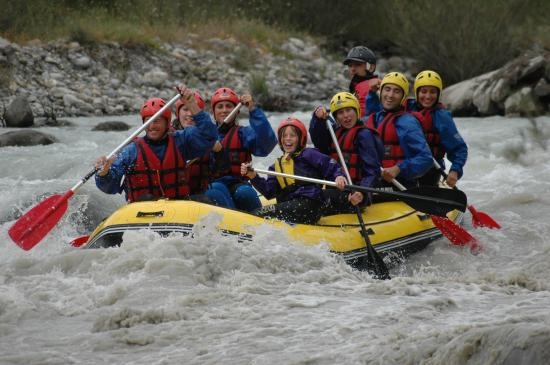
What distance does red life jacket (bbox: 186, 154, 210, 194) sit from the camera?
7.25 meters

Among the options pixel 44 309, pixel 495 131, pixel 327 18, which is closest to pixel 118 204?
pixel 44 309

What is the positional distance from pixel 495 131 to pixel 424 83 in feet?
20.6

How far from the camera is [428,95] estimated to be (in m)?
8.26

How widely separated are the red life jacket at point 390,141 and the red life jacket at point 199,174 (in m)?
1.53

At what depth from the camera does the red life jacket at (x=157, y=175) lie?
6746mm

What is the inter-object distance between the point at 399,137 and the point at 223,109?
1.48 metres

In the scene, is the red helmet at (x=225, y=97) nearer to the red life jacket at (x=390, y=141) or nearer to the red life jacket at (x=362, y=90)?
the red life jacket at (x=390, y=141)

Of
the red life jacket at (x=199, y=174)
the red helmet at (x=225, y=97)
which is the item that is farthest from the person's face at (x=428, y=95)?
the red life jacket at (x=199, y=174)

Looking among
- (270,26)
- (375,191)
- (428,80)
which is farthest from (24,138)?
(270,26)

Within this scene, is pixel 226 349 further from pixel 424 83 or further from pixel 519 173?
pixel 519 173

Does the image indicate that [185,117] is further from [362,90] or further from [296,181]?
[362,90]

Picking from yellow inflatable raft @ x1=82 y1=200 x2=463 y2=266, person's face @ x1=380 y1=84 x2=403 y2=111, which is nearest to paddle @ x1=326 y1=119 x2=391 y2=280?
yellow inflatable raft @ x1=82 y1=200 x2=463 y2=266

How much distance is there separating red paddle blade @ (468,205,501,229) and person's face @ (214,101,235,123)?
8.08 ft

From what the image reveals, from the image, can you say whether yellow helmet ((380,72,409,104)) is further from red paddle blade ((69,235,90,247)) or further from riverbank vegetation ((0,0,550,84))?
riverbank vegetation ((0,0,550,84))
